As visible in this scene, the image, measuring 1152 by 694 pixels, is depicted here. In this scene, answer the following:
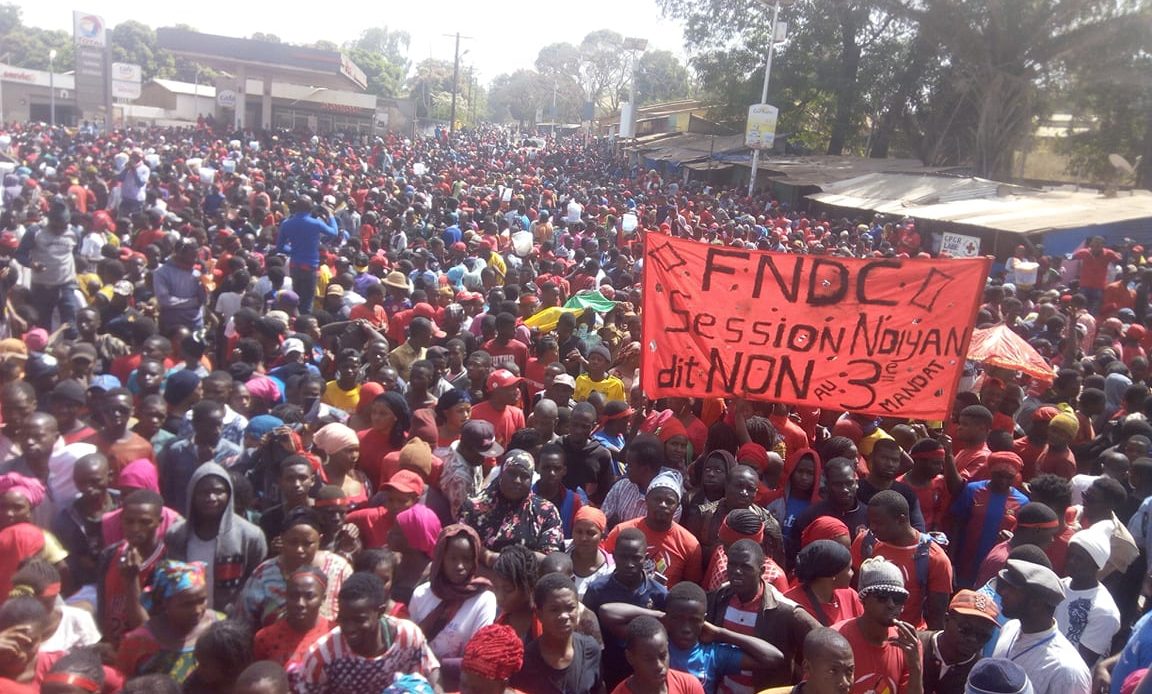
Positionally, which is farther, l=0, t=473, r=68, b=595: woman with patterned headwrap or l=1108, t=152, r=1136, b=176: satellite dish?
l=1108, t=152, r=1136, b=176: satellite dish

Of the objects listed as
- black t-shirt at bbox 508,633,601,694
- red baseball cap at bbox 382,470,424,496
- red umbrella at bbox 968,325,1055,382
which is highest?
red umbrella at bbox 968,325,1055,382

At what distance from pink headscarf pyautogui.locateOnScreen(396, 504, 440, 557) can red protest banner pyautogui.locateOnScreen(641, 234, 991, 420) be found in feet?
5.57

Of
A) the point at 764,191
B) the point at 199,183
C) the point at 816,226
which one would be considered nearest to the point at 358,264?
the point at 199,183

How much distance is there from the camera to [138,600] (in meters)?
3.32

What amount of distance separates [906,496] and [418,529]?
2.25 meters

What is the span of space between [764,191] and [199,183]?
15.6 meters

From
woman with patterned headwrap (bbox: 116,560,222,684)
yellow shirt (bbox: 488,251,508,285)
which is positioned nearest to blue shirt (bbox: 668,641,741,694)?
woman with patterned headwrap (bbox: 116,560,222,684)

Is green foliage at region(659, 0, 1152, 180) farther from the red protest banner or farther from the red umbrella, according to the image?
the red protest banner

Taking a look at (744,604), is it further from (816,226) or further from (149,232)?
(816,226)

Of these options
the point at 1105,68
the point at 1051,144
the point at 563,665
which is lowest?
the point at 563,665

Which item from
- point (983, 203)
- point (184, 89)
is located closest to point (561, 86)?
point (184, 89)

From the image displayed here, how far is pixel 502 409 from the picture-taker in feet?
18.5

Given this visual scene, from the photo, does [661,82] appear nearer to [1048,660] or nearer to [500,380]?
[500,380]

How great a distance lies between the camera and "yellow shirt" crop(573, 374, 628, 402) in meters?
6.27
